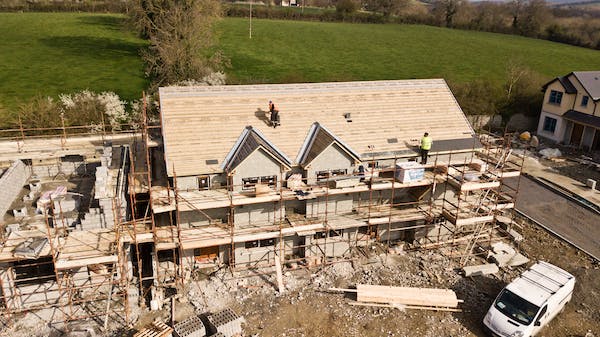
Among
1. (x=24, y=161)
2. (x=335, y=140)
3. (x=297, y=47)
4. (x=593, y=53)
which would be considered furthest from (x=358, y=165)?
(x=593, y=53)

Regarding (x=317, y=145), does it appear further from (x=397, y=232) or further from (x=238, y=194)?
(x=397, y=232)

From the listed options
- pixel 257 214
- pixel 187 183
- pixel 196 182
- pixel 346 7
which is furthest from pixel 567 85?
pixel 346 7

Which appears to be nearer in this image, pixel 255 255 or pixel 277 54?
pixel 255 255

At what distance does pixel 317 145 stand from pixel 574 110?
34.5 meters

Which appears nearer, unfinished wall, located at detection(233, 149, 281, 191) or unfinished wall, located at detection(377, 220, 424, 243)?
unfinished wall, located at detection(233, 149, 281, 191)

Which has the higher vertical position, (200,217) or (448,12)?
(448,12)

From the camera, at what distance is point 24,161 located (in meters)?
29.1

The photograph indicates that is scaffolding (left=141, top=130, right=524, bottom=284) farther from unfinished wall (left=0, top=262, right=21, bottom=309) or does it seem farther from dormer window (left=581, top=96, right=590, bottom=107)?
dormer window (left=581, top=96, right=590, bottom=107)

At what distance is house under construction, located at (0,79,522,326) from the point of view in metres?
22.2

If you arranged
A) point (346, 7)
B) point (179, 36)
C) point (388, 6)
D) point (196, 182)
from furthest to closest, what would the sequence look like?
point (388, 6), point (346, 7), point (179, 36), point (196, 182)

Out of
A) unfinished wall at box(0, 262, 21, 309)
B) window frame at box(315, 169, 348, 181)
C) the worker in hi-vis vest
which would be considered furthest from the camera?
the worker in hi-vis vest

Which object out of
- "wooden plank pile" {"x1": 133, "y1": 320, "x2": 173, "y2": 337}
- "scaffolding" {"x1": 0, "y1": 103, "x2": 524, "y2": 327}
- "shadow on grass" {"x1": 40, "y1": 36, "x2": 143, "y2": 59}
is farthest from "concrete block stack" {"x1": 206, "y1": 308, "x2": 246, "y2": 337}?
"shadow on grass" {"x1": 40, "y1": 36, "x2": 143, "y2": 59}

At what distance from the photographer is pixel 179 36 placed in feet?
164

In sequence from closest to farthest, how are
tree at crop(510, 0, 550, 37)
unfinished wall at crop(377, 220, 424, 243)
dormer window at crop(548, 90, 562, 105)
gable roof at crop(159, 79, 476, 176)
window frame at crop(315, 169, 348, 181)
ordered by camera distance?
gable roof at crop(159, 79, 476, 176)
window frame at crop(315, 169, 348, 181)
unfinished wall at crop(377, 220, 424, 243)
dormer window at crop(548, 90, 562, 105)
tree at crop(510, 0, 550, 37)
